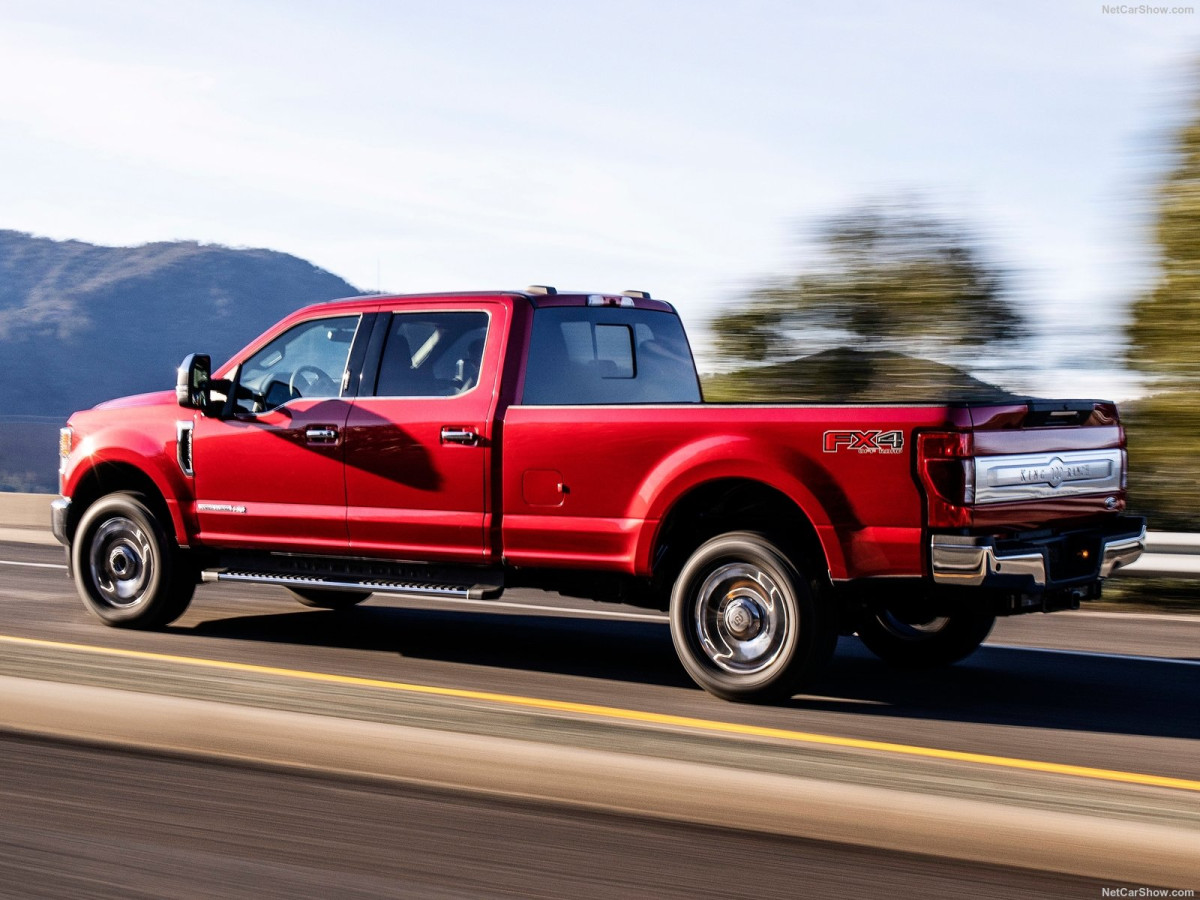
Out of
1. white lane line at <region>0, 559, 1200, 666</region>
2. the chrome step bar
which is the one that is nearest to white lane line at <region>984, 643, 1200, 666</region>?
white lane line at <region>0, 559, 1200, 666</region>

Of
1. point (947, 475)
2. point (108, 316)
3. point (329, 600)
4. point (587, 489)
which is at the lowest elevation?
point (329, 600)

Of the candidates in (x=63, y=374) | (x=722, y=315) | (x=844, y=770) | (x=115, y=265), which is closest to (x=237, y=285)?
(x=115, y=265)

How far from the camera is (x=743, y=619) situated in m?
6.94

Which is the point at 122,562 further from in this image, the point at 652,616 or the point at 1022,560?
the point at 1022,560

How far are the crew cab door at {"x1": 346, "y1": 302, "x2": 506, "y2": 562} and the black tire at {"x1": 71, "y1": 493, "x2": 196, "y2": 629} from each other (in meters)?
1.45

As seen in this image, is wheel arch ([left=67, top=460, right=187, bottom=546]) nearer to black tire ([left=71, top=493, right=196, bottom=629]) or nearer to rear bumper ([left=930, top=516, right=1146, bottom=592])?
black tire ([left=71, top=493, right=196, bottom=629])

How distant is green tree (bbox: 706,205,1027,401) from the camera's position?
52.7 feet

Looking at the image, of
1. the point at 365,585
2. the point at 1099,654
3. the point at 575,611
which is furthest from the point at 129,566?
the point at 1099,654

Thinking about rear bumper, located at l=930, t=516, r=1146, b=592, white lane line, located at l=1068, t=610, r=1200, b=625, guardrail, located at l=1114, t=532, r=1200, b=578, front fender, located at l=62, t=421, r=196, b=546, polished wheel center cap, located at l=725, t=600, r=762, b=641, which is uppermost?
front fender, located at l=62, t=421, r=196, b=546

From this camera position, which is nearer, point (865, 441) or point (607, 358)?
point (865, 441)

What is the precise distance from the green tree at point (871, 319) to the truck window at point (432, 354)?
8294 millimetres

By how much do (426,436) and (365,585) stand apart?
0.92 metres

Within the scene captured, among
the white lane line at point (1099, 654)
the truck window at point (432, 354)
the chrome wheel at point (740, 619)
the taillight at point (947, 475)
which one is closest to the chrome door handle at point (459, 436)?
the truck window at point (432, 354)

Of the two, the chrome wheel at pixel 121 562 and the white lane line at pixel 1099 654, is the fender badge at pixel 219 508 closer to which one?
the chrome wheel at pixel 121 562
